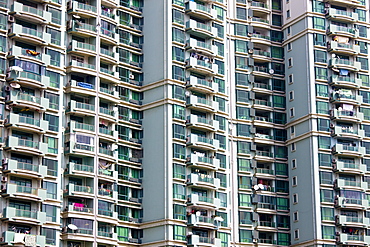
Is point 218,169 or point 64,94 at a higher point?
point 64,94

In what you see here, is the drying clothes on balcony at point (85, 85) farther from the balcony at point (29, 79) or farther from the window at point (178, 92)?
the window at point (178, 92)

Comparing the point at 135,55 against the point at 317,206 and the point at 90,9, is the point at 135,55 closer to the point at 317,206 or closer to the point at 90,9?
the point at 90,9

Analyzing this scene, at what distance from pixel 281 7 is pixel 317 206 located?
32.6 meters

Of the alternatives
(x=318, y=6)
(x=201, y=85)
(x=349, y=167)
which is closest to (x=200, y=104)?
(x=201, y=85)

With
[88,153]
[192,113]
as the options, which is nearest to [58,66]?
[88,153]

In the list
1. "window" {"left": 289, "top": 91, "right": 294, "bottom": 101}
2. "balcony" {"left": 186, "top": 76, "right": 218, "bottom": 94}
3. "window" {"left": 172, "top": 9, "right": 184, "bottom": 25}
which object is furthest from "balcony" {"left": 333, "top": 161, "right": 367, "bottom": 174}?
"window" {"left": 172, "top": 9, "right": 184, "bottom": 25}

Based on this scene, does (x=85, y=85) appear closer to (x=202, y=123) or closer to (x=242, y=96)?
(x=202, y=123)

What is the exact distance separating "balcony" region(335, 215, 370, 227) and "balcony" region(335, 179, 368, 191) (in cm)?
406

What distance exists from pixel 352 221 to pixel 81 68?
1665 inches

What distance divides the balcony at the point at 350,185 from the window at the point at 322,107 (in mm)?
10076

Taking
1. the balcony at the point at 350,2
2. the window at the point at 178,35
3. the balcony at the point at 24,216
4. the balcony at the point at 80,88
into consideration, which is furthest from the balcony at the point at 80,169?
the balcony at the point at 350,2

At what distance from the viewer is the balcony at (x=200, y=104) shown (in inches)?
4505

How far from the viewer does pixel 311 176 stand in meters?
119

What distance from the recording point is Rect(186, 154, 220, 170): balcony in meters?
112
